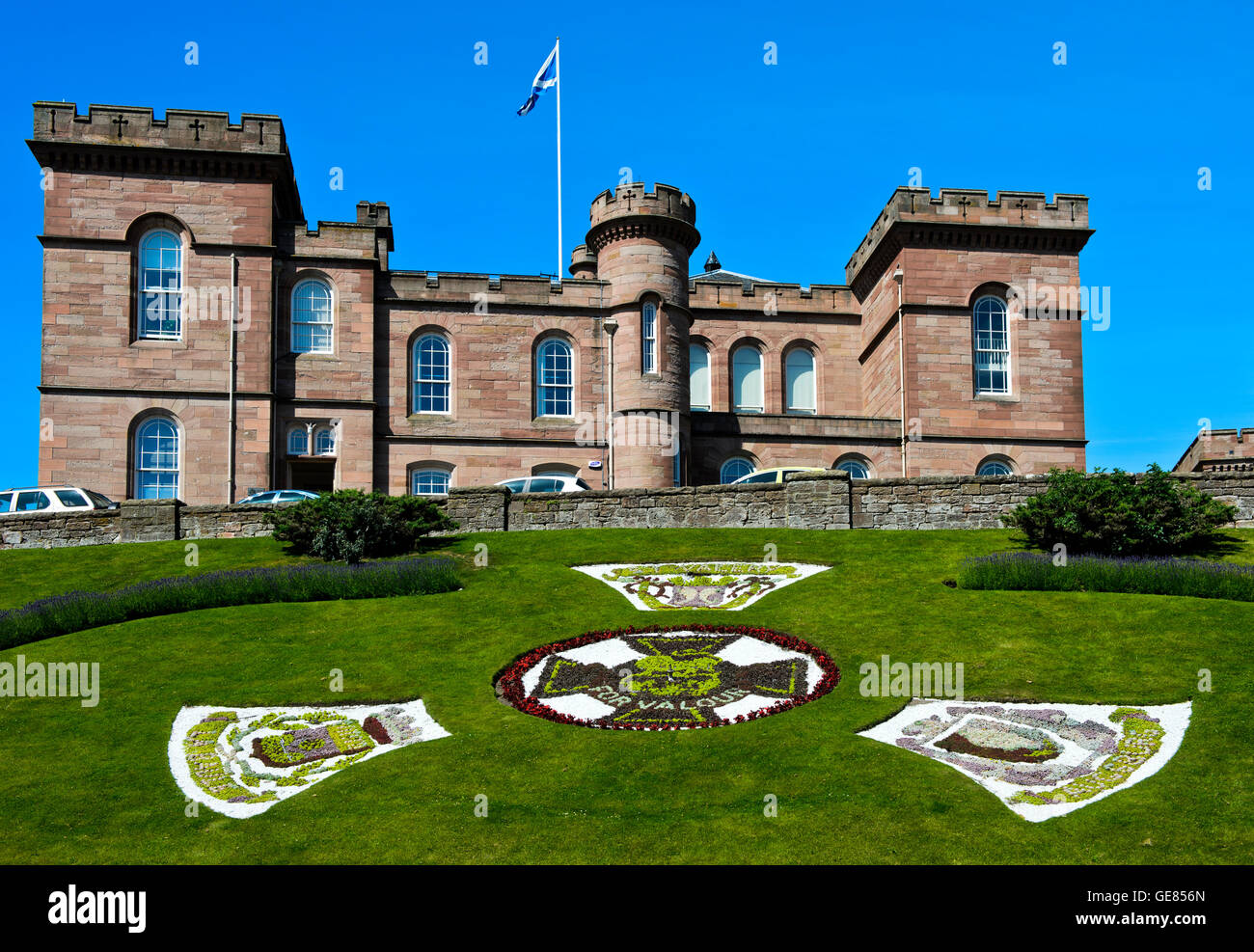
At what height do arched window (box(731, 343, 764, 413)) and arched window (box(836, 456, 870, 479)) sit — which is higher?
arched window (box(731, 343, 764, 413))

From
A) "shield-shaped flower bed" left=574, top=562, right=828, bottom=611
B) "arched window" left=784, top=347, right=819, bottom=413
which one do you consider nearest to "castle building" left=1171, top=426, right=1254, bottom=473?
"arched window" left=784, top=347, right=819, bottom=413

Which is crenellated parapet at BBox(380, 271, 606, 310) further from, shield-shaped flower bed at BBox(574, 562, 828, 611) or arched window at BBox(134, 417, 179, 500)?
shield-shaped flower bed at BBox(574, 562, 828, 611)

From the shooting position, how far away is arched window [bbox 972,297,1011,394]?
41.5 m

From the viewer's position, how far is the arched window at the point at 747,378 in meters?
45.2

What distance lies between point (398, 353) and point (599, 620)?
23168mm

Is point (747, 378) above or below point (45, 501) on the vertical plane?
above

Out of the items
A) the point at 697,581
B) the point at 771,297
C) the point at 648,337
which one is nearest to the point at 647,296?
the point at 648,337

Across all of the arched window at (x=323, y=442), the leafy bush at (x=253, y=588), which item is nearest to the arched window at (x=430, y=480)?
the arched window at (x=323, y=442)

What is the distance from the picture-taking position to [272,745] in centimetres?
1433

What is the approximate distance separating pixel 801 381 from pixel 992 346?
7792 mm

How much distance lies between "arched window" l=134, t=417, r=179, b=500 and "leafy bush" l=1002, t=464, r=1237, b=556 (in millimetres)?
26393

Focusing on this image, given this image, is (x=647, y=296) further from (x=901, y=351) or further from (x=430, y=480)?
(x=430, y=480)

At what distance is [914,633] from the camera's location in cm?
1808
